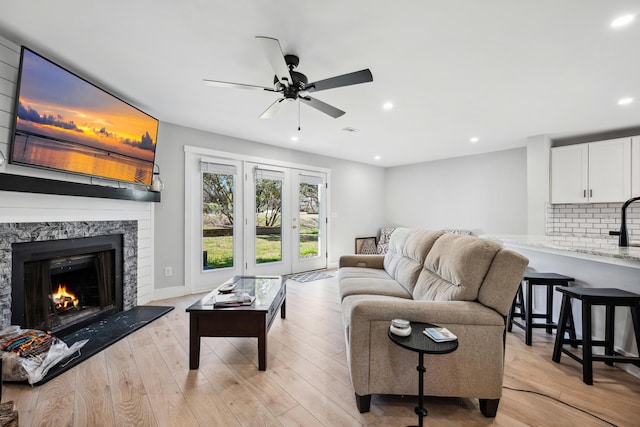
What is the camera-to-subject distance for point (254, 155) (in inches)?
184

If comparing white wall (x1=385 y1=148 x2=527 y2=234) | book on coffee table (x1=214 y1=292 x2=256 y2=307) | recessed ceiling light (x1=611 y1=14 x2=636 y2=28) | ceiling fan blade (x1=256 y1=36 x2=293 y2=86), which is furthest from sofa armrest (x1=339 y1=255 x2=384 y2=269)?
white wall (x1=385 y1=148 x2=527 y2=234)

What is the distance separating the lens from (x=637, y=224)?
396 cm

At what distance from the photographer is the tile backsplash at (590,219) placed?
3992 millimetres

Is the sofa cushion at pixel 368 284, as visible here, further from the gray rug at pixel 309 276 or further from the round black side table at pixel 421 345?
the gray rug at pixel 309 276

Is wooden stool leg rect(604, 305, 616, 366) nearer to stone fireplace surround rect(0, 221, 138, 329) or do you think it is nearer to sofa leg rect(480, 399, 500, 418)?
sofa leg rect(480, 399, 500, 418)

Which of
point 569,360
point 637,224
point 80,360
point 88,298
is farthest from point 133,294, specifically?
point 637,224

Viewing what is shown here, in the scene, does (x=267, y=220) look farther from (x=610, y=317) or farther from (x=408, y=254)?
(x=610, y=317)

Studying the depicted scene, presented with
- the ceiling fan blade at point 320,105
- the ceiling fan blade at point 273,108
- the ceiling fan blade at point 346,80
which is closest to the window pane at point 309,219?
the ceiling fan blade at point 273,108

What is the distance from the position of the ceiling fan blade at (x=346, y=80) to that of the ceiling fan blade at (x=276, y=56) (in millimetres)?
227

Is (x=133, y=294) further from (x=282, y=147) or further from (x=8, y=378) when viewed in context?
(x=282, y=147)

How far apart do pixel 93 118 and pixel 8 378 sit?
7.04ft

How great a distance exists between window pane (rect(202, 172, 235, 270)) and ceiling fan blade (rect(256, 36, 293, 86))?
2.58 meters

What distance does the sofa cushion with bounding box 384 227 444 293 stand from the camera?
8.46ft

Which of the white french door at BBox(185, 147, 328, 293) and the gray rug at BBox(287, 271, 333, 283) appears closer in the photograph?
the white french door at BBox(185, 147, 328, 293)
